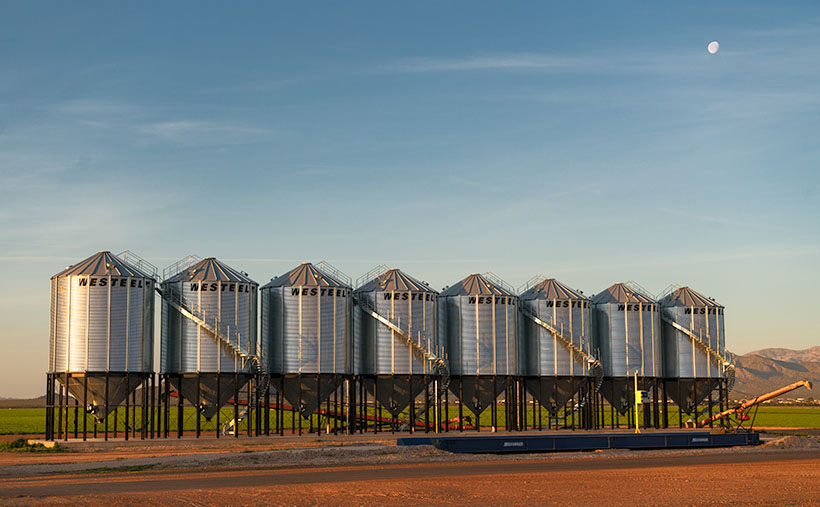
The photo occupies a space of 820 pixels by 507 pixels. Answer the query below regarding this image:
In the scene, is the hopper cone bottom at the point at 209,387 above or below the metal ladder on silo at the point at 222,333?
below

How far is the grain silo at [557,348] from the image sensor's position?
76.8m

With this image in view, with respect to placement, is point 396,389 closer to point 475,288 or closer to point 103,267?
point 475,288

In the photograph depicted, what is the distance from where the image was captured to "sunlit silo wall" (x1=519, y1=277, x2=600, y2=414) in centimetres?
7675

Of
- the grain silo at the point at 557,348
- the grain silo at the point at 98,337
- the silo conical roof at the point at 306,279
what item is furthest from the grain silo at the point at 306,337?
the grain silo at the point at 557,348

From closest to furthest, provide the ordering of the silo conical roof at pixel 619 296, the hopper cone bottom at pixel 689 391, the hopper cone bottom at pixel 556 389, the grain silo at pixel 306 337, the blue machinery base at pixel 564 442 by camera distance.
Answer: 1. the blue machinery base at pixel 564 442
2. the grain silo at pixel 306 337
3. the hopper cone bottom at pixel 556 389
4. the silo conical roof at pixel 619 296
5. the hopper cone bottom at pixel 689 391

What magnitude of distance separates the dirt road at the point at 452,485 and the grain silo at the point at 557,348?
28.5 meters

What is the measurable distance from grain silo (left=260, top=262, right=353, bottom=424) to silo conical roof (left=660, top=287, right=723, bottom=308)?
32.4 metres

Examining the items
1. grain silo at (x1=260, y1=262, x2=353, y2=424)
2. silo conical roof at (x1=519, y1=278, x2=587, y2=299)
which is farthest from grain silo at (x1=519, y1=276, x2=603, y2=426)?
grain silo at (x1=260, y1=262, x2=353, y2=424)

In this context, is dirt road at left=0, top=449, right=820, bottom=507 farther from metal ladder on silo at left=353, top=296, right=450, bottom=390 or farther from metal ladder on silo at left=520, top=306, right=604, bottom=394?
metal ladder on silo at left=520, top=306, right=604, bottom=394

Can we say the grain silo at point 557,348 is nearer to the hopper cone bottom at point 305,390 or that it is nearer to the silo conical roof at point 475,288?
the silo conical roof at point 475,288

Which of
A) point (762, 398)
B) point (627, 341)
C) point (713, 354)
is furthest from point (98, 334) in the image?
point (713, 354)

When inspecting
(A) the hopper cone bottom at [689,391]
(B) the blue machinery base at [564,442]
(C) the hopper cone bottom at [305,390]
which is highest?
(C) the hopper cone bottom at [305,390]

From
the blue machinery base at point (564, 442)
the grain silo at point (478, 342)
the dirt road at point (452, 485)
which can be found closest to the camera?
the dirt road at point (452, 485)

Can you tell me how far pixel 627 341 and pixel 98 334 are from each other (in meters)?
43.8
